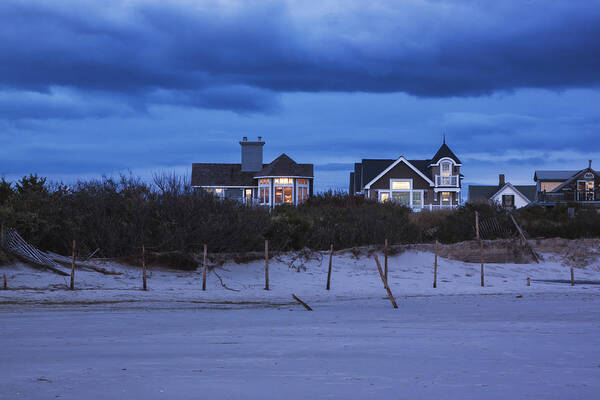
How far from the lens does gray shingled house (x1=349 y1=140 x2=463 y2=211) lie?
52000 millimetres

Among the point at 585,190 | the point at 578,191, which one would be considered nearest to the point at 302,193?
the point at 578,191

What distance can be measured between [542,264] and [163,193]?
663 inches

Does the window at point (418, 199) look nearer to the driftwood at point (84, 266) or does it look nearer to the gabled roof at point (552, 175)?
the gabled roof at point (552, 175)

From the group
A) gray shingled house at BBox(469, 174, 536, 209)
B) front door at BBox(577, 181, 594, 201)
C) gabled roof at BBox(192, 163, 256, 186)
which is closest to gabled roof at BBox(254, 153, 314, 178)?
gabled roof at BBox(192, 163, 256, 186)

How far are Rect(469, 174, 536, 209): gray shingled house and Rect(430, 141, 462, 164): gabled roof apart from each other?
9991 millimetres

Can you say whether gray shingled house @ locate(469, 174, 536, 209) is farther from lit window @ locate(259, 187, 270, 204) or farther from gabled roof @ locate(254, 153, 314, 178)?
lit window @ locate(259, 187, 270, 204)

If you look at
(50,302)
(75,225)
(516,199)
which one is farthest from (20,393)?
(516,199)

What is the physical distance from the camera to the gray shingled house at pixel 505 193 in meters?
66.8

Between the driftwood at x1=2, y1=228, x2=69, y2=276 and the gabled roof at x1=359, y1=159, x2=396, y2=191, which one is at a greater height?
the gabled roof at x1=359, y1=159, x2=396, y2=191

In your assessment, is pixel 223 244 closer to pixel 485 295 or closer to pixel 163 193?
pixel 163 193

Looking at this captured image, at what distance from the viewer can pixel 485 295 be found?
2148 cm

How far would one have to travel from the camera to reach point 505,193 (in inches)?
2645

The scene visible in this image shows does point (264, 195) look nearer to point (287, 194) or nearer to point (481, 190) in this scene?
point (287, 194)

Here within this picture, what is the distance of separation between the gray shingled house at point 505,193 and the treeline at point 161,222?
116 ft
